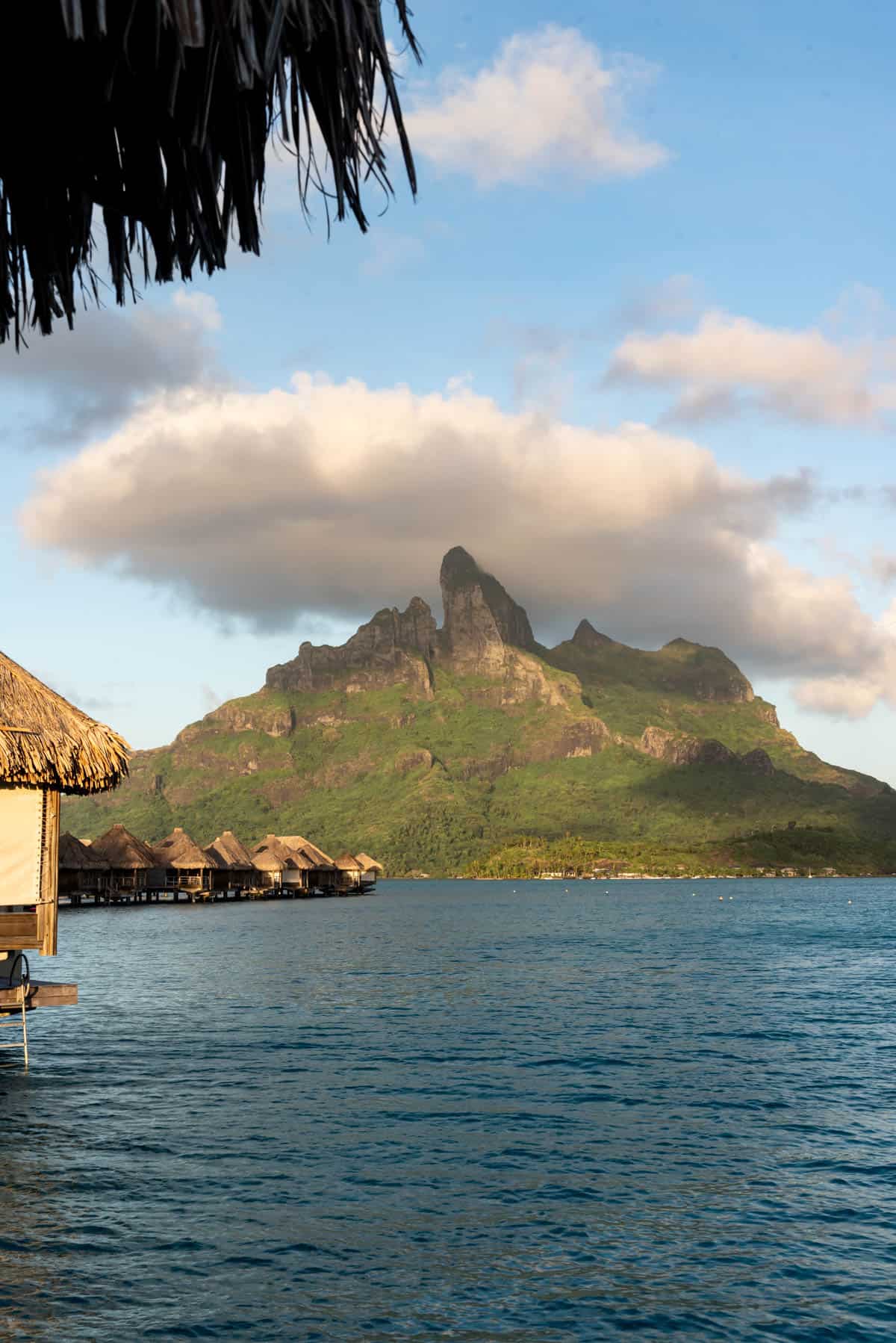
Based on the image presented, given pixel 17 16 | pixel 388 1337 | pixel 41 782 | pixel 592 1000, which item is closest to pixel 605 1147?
pixel 388 1337

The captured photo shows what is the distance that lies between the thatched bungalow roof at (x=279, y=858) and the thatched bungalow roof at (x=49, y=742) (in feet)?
336

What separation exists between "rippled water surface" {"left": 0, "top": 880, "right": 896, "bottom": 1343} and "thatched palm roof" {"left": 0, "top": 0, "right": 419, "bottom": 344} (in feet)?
28.6

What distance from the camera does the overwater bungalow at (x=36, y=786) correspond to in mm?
17641

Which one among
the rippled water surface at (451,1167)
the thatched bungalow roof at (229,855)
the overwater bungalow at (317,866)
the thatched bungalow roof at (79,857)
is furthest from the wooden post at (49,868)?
the overwater bungalow at (317,866)

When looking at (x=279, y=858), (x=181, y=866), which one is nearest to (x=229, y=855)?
(x=279, y=858)

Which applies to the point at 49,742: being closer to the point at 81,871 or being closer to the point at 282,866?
the point at 81,871

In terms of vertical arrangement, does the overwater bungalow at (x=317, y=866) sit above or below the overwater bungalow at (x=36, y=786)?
below

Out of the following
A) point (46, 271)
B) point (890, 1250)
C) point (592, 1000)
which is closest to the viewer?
point (46, 271)

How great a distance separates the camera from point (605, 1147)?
15672 mm

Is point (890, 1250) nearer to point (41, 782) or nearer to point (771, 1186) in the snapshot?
point (771, 1186)

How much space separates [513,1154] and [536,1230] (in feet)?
10.2

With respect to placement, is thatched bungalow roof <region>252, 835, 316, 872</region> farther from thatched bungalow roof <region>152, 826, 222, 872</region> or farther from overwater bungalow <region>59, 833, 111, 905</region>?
overwater bungalow <region>59, 833, 111, 905</region>

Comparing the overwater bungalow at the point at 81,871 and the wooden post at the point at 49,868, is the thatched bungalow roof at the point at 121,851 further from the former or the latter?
the wooden post at the point at 49,868

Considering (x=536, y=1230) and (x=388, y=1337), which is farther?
(x=536, y=1230)
